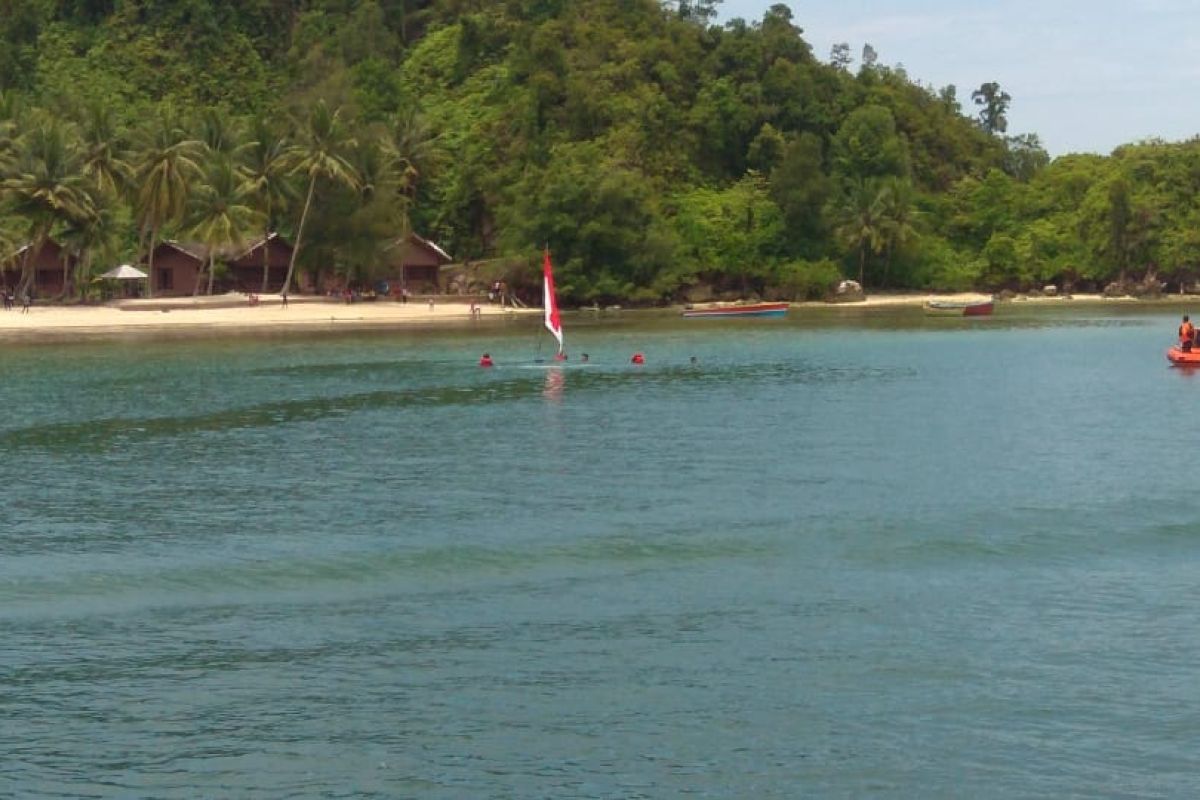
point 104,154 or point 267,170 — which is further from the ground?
point 104,154

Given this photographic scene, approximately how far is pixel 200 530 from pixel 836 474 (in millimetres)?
14585

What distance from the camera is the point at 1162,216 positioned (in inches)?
5374

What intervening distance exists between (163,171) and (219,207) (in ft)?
15.8

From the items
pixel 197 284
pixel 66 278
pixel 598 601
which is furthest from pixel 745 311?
pixel 598 601

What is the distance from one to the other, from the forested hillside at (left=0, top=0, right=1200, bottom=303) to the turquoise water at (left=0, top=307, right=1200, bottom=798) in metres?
52.4

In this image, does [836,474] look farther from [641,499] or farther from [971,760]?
[971,760]

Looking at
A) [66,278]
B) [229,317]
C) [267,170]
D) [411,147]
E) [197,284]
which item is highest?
[411,147]

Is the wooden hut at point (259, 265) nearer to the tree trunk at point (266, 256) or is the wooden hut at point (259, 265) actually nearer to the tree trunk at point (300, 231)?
the tree trunk at point (266, 256)

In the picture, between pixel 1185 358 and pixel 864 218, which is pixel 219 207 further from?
pixel 1185 358

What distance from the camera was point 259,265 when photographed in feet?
359

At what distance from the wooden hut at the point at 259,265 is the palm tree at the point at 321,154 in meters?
6.19

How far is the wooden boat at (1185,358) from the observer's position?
2483 inches

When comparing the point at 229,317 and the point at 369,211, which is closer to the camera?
the point at 229,317

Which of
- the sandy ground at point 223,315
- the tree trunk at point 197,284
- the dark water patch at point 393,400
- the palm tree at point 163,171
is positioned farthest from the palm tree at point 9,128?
the dark water patch at point 393,400
